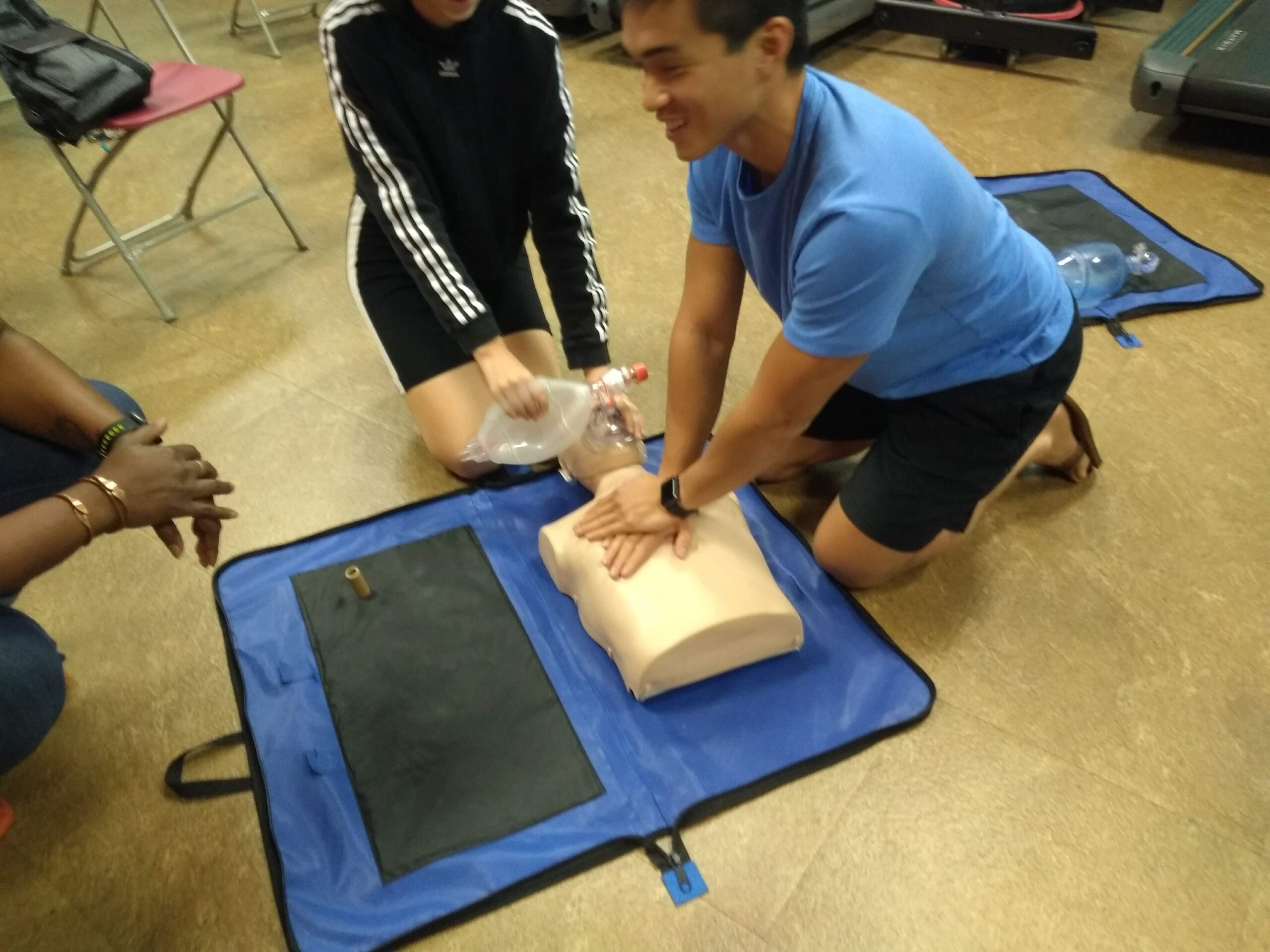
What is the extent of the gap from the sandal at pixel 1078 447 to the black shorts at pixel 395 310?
1.11 m

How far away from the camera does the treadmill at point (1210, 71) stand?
2.44 metres

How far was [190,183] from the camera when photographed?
9.12 feet

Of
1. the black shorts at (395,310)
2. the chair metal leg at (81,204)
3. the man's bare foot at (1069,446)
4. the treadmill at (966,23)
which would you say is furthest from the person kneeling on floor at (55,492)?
the treadmill at (966,23)

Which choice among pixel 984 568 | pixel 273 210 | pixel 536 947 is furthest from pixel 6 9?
pixel 984 568

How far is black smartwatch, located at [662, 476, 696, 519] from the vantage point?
1342 mm

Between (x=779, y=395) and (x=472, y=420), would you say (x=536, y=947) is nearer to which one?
(x=779, y=395)

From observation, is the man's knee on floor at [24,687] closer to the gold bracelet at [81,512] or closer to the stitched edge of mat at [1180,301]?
the gold bracelet at [81,512]

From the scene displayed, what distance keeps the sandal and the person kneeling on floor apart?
1439 millimetres

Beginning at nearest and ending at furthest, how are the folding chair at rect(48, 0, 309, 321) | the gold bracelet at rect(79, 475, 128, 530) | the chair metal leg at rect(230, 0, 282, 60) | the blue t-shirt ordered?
1. the blue t-shirt
2. the gold bracelet at rect(79, 475, 128, 530)
3. the folding chair at rect(48, 0, 309, 321)
4. the chair metal leg at rect(230, 0, 282, 60)

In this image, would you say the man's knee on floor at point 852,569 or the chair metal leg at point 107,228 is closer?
the man's knee on floor at point 852,569

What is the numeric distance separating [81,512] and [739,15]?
950 millimetres

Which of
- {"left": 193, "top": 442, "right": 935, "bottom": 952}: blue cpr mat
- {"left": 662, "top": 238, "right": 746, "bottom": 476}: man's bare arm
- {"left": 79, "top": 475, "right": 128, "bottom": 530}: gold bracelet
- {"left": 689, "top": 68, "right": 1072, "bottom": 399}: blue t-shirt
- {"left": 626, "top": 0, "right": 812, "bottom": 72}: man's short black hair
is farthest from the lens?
{"left": 662, "top": 238, "right": 746, "bottom": 476}: man's bare arm

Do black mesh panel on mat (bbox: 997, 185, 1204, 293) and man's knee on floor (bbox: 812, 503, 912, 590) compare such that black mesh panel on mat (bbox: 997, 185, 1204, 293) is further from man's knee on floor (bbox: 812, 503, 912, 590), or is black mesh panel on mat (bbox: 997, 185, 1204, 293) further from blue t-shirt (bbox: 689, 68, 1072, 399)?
man's knee on floor (bbox: 812, 503, 912, 590)

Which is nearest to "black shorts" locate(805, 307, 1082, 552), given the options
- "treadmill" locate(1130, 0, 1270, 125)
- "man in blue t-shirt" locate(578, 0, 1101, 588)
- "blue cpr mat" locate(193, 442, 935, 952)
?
"man in blue t-shirt" locate(578, 0, 1101, 588)
